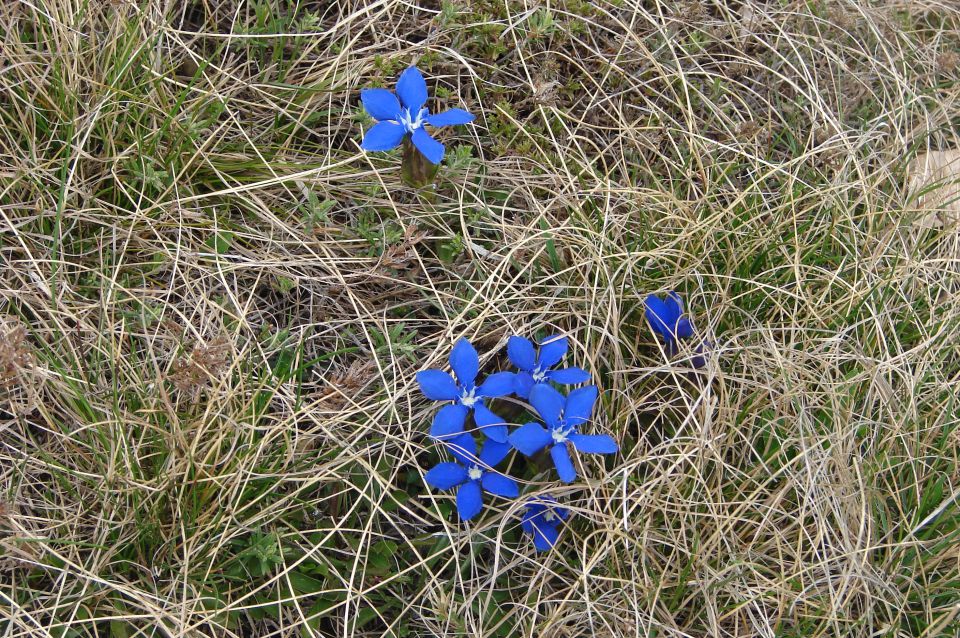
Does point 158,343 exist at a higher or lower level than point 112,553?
higher

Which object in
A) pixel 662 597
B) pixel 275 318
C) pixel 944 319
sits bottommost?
pixel 662 597

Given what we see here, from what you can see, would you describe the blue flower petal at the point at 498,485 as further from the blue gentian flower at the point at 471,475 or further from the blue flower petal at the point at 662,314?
the blue flower petal at the point at 662,314

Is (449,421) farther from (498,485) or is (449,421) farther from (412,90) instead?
(412,90)

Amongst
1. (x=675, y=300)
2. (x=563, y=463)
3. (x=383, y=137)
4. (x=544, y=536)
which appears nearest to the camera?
(x=563, y=463)

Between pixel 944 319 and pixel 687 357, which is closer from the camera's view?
pixel 687 357

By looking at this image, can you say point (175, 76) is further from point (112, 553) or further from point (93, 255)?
point (112, 553)

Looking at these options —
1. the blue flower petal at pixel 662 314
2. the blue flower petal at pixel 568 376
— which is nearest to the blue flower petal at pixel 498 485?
the blue flower petal at pixel 568 376

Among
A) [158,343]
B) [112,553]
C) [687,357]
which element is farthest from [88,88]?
[687,357]

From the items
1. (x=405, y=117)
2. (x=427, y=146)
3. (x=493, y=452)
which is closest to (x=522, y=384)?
(x=493, y=452)
